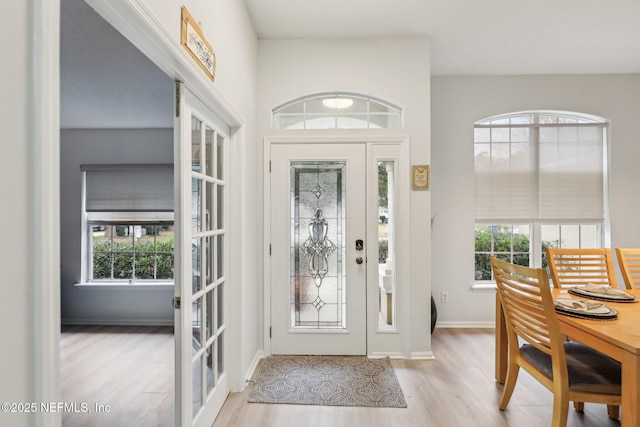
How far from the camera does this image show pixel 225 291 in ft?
7.27

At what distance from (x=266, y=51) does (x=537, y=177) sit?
3235mm

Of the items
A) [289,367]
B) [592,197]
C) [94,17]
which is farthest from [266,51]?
[592,197]

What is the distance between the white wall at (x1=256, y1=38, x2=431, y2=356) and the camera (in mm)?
2885

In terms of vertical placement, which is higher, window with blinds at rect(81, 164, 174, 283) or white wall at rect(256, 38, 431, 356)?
white wall at rect(256, 38, 431, 356)

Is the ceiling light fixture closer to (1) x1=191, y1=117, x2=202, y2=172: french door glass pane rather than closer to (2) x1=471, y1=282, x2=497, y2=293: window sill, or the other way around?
(1) x1=191, y1=117, x2=202, y2=172: french door glass pane

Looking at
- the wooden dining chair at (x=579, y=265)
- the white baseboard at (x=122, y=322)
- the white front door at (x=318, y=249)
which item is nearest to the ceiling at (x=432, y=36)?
the white front door at (x=318, y=249)

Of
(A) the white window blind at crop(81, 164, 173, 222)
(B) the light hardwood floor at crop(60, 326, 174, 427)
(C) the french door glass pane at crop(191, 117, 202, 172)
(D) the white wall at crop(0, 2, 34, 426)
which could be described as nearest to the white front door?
(B) the light hardwood floor at crop(60, 326, 174, 427)

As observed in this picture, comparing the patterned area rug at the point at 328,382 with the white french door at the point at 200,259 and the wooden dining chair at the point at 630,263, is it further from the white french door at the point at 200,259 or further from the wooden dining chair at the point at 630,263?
the wooden dining chair at the point at 630,263

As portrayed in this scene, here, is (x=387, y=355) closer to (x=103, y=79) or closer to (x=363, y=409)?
(x=363, y=409)

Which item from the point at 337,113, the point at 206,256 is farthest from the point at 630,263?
the point at 206,256

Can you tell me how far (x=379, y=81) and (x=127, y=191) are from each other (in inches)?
136

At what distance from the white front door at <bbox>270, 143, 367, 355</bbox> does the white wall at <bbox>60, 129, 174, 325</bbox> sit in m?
2.00

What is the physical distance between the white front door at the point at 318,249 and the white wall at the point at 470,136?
1239 millimetres

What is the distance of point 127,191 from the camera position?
13.8 ft
